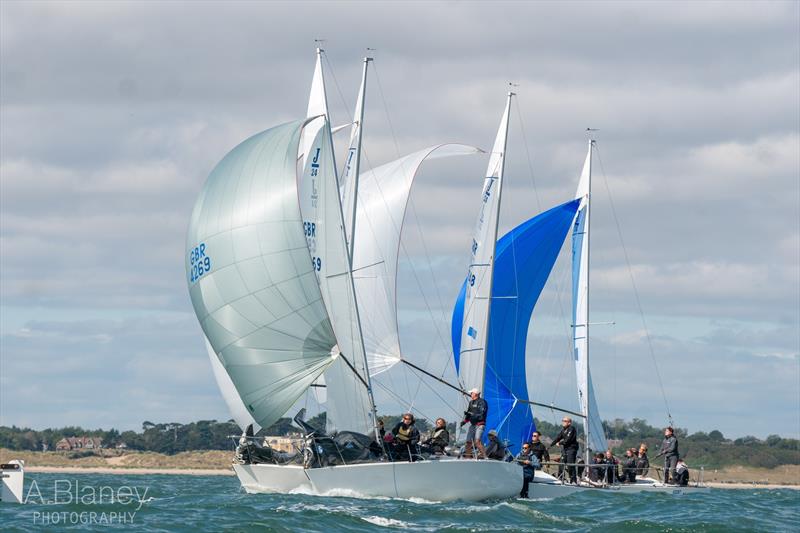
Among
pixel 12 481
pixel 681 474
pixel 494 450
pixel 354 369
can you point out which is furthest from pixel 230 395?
pixel 681 474

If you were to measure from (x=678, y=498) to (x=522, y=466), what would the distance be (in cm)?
578

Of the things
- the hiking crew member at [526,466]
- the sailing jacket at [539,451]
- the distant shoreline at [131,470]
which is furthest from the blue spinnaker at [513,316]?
the distant shoreline at [131,470]

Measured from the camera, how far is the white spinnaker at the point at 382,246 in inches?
1439

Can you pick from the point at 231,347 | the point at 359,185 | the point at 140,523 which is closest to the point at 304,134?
the point at 359,185

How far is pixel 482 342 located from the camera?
38281 millimetres

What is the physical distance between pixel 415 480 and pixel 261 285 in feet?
16.4

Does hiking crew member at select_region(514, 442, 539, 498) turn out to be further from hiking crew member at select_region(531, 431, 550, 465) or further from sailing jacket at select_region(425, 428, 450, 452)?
sailing jacket at select_region(425, 428, 450, 452)

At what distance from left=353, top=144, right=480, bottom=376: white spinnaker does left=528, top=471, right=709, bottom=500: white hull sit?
190 inches

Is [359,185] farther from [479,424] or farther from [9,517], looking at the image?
[9,517]

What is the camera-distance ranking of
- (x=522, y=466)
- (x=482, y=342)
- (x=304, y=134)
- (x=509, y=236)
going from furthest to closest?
(x=509, y=236) → (x=482, y=342) → (x=304, y=134) → (x=522, y=466)

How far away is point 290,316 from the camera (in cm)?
3002

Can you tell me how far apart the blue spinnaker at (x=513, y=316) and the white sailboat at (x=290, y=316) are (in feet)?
28.3

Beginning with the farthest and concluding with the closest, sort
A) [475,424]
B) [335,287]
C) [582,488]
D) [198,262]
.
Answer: [582,488] < [335,287] < [198,262] < [475,424]

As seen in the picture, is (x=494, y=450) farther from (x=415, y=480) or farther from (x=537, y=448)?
(x=537, y=448)
